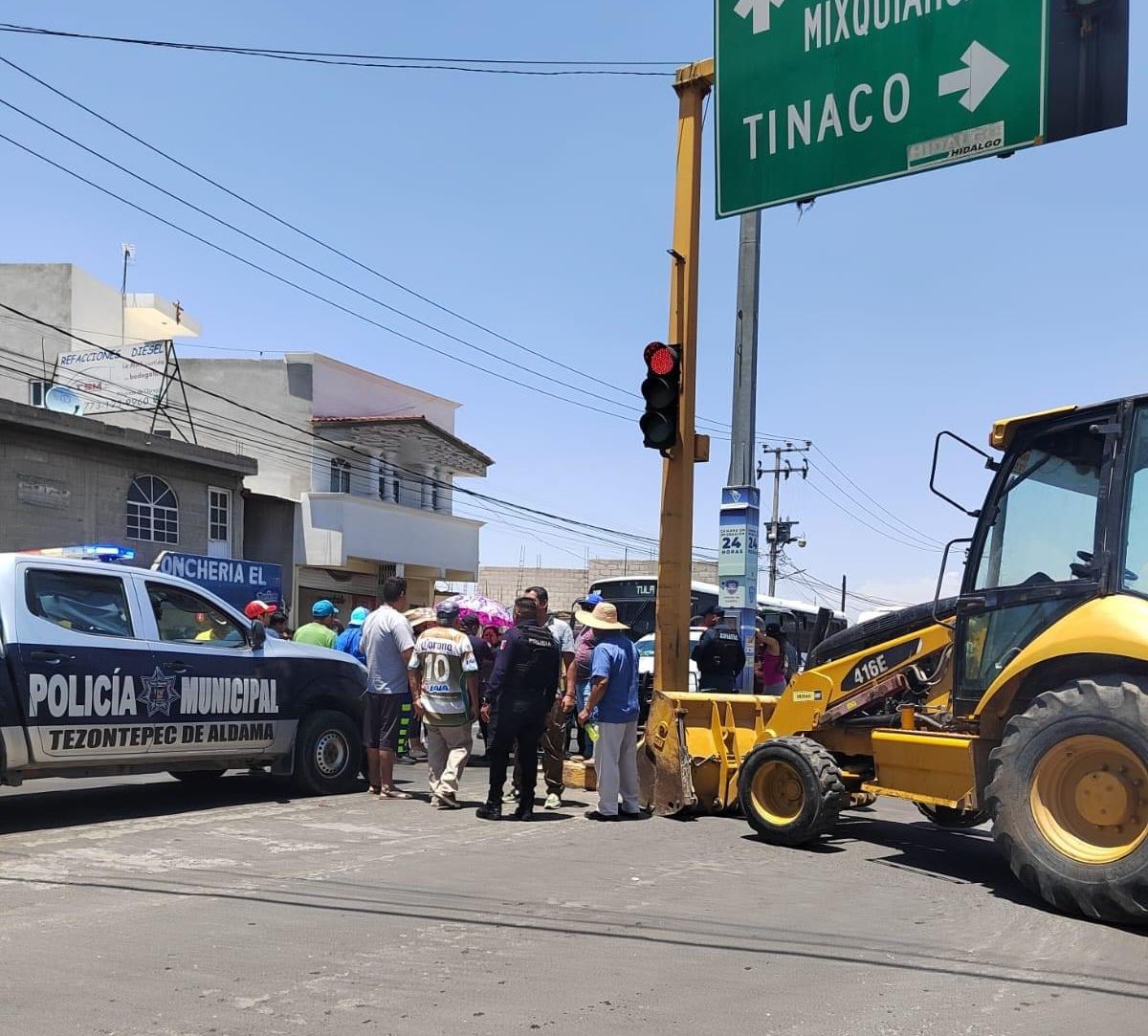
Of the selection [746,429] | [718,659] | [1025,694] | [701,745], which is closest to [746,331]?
[746,429]

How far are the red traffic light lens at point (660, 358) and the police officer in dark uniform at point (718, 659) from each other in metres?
4.15

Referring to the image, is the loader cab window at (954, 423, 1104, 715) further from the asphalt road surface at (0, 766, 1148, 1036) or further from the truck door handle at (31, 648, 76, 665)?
the truck door handle at (31, 648, 76, 665)

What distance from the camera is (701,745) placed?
9.66 metres

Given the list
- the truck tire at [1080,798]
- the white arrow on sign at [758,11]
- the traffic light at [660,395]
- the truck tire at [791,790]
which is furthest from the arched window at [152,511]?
the truck tire at [1080,798]

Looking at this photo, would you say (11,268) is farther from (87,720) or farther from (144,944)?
(144,944)

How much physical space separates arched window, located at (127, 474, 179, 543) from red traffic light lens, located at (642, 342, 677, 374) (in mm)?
18645

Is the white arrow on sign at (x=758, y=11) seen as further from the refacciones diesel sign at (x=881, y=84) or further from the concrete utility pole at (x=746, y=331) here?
the concrete utility pole at (x=746, y=331)

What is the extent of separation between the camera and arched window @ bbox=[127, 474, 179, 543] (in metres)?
26.0

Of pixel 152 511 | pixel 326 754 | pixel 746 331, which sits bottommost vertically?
pixel 326 754

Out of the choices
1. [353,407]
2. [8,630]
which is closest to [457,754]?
[8,630]

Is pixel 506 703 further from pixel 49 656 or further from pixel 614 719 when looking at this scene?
pixel 49 656

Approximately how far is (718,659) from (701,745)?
416cm

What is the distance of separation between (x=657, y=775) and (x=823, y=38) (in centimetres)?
591

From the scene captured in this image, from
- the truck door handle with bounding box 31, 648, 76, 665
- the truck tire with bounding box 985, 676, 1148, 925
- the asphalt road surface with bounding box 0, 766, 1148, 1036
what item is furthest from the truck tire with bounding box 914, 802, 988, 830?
the truck door handle with bounding box 31, 648, 76, 665
